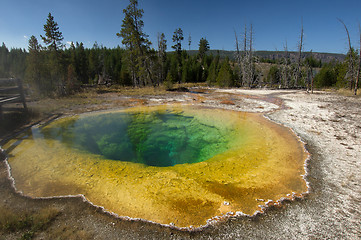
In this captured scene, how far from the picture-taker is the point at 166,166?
Result: 5.88m

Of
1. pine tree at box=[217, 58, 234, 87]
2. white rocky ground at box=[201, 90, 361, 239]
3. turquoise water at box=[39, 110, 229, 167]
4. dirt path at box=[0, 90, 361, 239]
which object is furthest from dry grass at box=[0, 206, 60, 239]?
pine tree at box=[217, 58, 234, 87]

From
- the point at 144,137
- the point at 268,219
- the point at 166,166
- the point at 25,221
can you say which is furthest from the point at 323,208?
the point at 144,137

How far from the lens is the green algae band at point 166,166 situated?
3.54 meters

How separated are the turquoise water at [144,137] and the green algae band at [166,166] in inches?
1.7

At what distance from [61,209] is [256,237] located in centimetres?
361

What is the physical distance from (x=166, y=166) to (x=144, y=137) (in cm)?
292

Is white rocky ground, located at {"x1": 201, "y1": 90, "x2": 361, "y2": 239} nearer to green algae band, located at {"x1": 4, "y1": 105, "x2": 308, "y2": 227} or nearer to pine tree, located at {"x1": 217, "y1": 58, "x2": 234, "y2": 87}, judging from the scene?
green algae band, located at {"x1": 4, "y1": 105, "x2": 308, "y2": 227}

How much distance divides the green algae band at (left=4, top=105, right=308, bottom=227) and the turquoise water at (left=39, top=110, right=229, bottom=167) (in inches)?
1.7

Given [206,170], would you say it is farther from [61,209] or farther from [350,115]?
[350,115]

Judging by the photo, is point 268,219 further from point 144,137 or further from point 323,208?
point 144,137

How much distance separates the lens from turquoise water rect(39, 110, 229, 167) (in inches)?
260

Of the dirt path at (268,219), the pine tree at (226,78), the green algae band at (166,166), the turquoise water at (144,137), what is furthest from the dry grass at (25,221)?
the pine tree at (226,78)

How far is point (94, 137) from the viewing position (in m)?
7.96

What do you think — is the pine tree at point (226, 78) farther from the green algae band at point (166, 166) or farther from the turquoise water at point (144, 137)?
the green algae band at point (166, 166)
